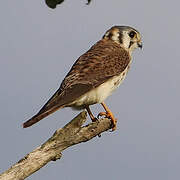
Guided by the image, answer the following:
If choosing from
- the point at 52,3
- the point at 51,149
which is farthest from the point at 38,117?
the point at 52,3

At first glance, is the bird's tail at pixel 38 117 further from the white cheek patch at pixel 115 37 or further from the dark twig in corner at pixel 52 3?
the white cheek patch at pixel 115 37

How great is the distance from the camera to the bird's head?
25.3 feet

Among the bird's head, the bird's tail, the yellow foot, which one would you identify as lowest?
the yellow foot

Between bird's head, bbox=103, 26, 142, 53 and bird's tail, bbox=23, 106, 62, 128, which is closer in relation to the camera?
bird's tail, bbox=23, 106, 62, 128

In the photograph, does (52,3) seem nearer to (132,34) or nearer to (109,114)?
(109,114)

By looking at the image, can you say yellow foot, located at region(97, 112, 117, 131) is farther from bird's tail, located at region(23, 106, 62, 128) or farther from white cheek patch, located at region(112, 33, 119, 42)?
white cheek patch, located at region(112, 33, 119, 42)

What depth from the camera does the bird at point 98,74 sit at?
5.88 meters

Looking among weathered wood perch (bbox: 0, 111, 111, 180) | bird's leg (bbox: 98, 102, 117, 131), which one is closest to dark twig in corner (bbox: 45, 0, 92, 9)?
weathered wood perch (bbox: 0, 111, 111, 180)

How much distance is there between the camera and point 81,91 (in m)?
6.05

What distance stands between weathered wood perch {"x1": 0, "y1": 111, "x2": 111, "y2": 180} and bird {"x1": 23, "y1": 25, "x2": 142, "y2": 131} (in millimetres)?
769

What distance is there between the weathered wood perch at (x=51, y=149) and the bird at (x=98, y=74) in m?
0.77

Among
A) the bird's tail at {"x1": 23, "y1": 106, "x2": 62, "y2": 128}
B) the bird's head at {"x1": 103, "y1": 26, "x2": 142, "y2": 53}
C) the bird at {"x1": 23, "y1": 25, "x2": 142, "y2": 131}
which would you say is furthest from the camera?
the bird's head at {"x1": 103, "y1": 26, "x2": 142, "y2": 53}

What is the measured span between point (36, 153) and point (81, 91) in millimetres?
2144

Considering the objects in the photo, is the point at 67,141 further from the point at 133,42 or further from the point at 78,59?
the point at 133,42
